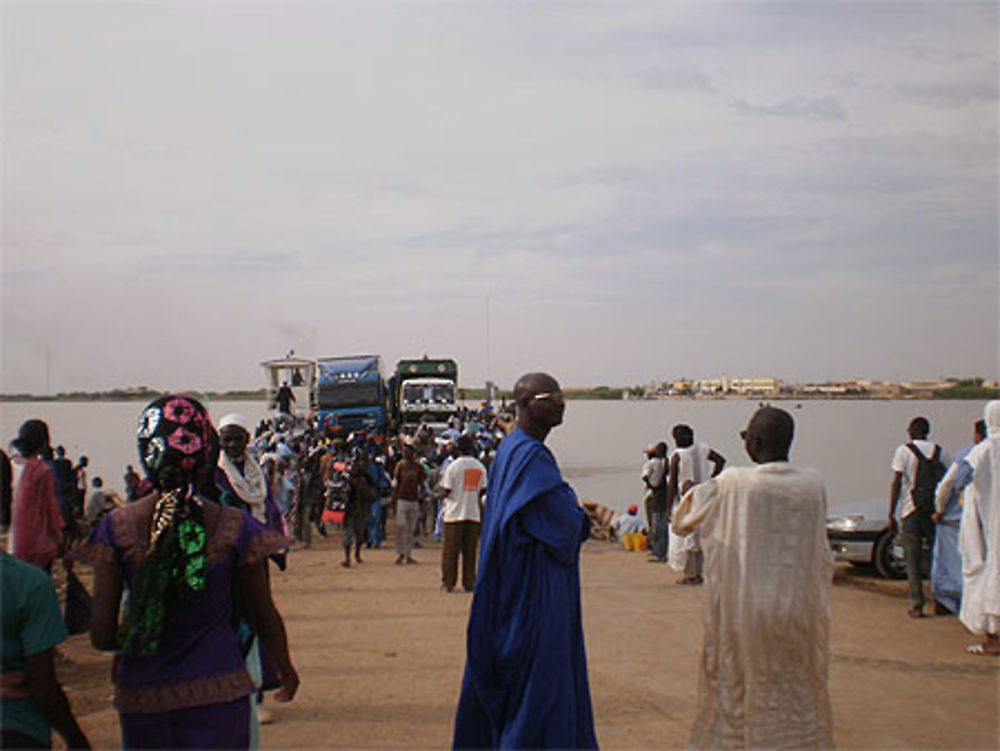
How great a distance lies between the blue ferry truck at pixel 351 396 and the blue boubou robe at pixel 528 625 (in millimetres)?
25559

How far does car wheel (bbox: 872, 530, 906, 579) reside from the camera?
10.2 meters

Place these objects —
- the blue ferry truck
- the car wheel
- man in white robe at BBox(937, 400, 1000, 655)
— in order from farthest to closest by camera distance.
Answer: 1. the blue ferry truck
2. the car wheel
3. man in white robe at BBox(937, 400, 1000, 655)

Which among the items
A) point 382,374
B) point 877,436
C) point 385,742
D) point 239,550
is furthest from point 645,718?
point 877,436

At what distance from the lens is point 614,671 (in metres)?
6.80

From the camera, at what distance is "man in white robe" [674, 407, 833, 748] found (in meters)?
4.03

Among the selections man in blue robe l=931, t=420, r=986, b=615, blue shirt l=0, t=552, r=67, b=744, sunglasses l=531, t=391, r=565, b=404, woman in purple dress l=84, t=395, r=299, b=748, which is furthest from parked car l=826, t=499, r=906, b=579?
blue shirt l=0, t=552, r=67, b=744

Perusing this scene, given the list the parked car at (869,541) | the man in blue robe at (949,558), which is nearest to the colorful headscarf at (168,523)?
the man in blue robe at (949,558)

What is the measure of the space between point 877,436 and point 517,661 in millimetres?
80383

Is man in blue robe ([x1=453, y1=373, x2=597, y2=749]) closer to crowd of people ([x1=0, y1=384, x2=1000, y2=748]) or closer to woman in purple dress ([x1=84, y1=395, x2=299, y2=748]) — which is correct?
crowd of people ([x1=0, y1=384, x2=1000, y2=748])

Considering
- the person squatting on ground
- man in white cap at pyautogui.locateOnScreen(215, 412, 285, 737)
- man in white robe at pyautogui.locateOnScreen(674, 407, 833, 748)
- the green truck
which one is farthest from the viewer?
the green truck

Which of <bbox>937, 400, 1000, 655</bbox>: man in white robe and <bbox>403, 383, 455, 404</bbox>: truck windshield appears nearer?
<bbox>937, 400, 1000, 655</bbox>: man in white robe

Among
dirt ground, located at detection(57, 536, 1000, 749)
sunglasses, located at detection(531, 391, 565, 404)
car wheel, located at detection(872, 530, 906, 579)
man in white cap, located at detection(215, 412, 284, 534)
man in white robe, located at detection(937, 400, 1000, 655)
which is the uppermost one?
sunglasses, located at detection(531, 391, 565, 404)

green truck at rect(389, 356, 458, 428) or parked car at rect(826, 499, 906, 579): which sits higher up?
green truck at rect(389, 356, 458, 428)

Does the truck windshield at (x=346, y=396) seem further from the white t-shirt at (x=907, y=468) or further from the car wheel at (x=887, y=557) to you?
the white t-shirt at (x=907, y=468)
